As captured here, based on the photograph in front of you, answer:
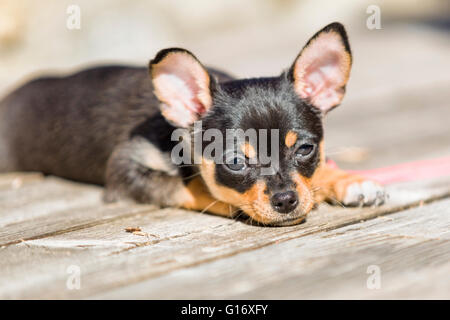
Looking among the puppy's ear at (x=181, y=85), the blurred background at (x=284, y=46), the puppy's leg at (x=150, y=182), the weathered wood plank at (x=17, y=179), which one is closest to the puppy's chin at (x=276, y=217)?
the puppy's leg at (x=150, y=182)

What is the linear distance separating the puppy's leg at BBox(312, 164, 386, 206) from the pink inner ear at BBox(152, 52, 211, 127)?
863mm

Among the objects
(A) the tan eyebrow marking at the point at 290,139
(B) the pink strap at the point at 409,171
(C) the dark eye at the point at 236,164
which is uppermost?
(A) the tan eyebrow marking at the point at 290,139

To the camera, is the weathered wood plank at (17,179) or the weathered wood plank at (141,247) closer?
the weathered wood plank at (141,247)

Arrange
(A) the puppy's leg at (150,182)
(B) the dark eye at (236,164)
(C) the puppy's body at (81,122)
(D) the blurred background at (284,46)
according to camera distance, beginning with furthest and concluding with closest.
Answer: (D) the blurred background at (284,46) < (C) the puppy's body at (81,122) < (A) the puppy's leg at (150,182) < (B) the dark eye at (236,164)

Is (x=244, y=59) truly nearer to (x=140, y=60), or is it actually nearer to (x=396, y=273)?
(x=140, y=60)

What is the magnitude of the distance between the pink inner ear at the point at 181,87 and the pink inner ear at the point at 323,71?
59 centimetres

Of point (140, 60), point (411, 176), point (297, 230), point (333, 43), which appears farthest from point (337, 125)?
point (140, 60)

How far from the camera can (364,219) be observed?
3.56 m

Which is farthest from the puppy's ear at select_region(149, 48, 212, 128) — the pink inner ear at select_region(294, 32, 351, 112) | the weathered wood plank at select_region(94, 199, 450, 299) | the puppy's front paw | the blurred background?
the blurred background

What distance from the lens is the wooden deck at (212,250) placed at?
255 centimetres

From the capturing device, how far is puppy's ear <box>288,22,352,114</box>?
3873 millimetres

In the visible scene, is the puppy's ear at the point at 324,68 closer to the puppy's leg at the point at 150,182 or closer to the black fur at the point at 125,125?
the black fur at the point at 125,125

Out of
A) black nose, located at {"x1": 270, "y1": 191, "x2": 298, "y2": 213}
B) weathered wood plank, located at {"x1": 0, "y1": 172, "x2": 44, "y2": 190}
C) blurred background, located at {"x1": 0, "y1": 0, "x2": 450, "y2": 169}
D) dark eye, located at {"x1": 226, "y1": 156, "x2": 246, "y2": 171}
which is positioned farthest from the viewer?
blurred background, located at {"x1": 0, "y1": 0, "x2": 450, "y2": 169}

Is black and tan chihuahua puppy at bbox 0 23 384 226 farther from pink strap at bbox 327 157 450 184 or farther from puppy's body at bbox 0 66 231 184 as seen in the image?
pink strap at bbox 327 157 450 184
